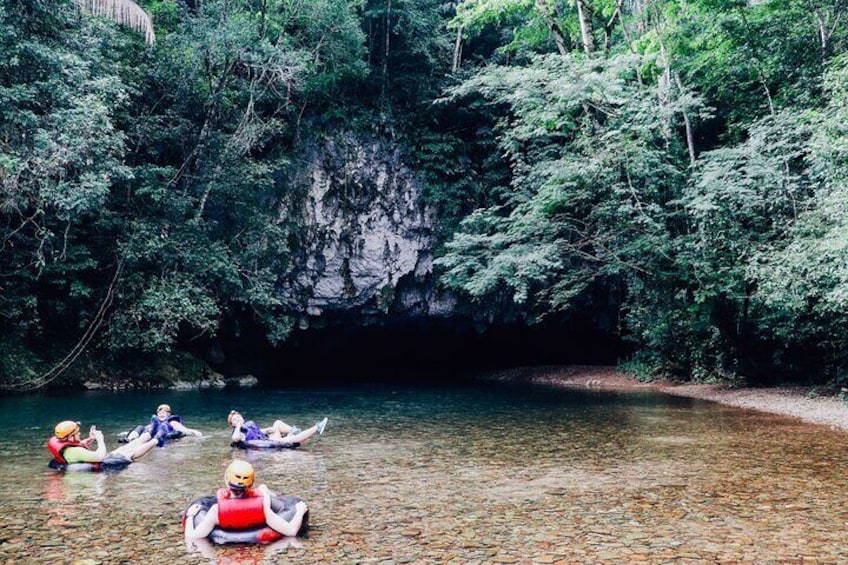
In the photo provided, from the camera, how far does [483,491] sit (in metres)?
7.92

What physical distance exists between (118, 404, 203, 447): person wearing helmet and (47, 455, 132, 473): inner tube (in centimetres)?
150

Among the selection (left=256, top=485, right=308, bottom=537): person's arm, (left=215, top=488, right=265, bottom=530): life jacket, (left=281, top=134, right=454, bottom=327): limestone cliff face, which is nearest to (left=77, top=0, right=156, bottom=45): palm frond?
(left=281, top=134, right=454, bottom=327): limestone cliff face

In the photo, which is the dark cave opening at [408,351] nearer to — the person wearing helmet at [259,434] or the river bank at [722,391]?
→ the river bank at [722,391]

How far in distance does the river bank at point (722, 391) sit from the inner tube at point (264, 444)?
32.0 feet

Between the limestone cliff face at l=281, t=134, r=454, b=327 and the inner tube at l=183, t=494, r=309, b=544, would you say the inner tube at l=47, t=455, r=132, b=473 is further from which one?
the limestone cliff face at l=281, t=134, r=454, b=327

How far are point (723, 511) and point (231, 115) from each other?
2002 centimetres

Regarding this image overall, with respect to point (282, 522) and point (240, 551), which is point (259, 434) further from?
point (240, 551)

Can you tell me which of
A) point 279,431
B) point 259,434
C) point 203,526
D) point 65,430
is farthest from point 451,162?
point 203,526

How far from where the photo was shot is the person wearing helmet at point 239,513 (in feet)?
20.0

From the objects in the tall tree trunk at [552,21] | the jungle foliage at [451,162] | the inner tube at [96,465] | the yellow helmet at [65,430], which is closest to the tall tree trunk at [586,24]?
the jungle foliage at [451,162]

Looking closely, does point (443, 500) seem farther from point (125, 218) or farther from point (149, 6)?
point (149, 6)

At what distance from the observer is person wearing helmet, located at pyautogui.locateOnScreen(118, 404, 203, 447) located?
11227 mm

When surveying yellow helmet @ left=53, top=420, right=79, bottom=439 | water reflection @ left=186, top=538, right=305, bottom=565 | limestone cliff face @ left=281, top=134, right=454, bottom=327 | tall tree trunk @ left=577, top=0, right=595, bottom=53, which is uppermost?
tall tree trunk @ left=577, top=0, right=595, bottom=53

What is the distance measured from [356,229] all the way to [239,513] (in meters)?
19.1
